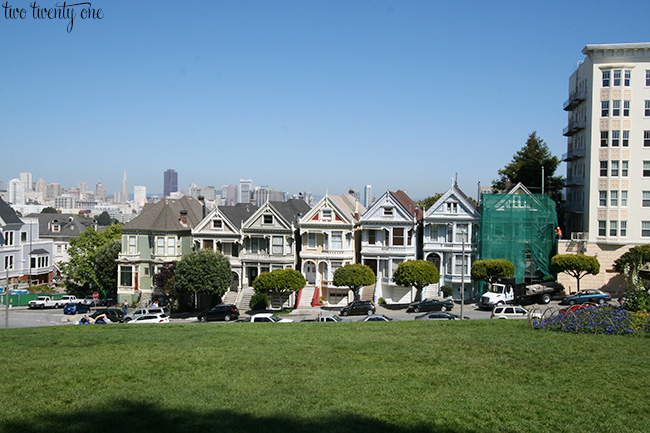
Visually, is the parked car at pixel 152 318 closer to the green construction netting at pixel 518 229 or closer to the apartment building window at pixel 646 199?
the green construction netting at pixel 518 229

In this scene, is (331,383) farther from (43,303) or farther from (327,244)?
(43,303)

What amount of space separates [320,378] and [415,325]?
11.7 m

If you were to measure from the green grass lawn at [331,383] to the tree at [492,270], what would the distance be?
892 inches

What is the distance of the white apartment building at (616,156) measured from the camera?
4975cm

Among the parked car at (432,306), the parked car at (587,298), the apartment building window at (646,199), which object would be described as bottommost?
the parked car at (432,306)

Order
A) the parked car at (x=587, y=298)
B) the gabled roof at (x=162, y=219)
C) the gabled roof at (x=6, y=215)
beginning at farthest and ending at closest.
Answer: the gabled roof at (x=6, y=215) → the gabled roof at (x=162, y=219) → the parked car at (x=587, y=298)

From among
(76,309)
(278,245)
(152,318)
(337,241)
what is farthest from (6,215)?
(337,241)

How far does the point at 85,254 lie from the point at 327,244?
29110 mm

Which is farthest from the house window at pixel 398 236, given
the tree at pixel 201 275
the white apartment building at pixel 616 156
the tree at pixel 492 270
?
the tree at pixel 201 275

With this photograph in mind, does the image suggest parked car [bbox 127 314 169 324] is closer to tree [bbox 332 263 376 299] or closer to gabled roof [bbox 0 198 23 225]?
tree [bbox 332 263 376 299]

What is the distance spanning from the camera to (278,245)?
5459 cm

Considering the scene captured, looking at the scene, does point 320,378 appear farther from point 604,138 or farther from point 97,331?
point 604,138

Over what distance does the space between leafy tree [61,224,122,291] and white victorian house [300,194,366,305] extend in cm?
2372

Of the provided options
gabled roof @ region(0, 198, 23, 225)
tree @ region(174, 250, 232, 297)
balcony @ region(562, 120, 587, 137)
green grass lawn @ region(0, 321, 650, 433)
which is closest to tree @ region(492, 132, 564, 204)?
balcony @ region(562, 120, 587, 137)
